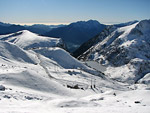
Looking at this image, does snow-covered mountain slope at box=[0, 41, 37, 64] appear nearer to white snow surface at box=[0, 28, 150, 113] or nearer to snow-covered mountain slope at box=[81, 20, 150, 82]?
white snow surface at box=[0, 28, 150, 113]

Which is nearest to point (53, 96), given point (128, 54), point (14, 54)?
point (14, 54)

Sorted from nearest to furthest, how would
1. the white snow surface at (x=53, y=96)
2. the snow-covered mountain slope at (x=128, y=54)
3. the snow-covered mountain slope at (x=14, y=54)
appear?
the white snow surface at (x=53, y=96) < the snow-covered mountain slope at (x=14, y=54) < the snow-covered mountain slope at (x=128, y=54)

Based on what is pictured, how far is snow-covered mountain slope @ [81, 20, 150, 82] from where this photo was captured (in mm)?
104750

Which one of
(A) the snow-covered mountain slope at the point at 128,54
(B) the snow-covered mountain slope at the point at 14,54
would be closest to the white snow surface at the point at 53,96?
(B) the snow-covered mountain slope at the point at 14,54

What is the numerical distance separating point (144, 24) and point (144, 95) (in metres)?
152

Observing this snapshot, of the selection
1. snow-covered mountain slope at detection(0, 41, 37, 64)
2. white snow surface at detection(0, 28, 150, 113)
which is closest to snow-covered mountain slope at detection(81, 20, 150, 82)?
snow-covered mountain slope at detection(0, 41, 37, 64)

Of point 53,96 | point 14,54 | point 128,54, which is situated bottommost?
point 128,54

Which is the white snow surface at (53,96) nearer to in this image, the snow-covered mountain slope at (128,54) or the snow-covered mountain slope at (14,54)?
the snow-covered mountain slope at (14,54)

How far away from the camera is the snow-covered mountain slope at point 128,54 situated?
105 m

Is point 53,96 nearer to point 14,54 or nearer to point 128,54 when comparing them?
point 14,54

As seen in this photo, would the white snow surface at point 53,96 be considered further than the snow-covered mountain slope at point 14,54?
No

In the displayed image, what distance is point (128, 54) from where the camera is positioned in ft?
410

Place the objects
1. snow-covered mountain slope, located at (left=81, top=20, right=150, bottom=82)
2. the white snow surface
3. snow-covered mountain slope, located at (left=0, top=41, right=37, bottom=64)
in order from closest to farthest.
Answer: the white snow surface
snow-covered mountain slope, located at (left=0, top=41, right=37, bottom=64)
snow-covered mountain slope, located at (left=81, top=20, right=150, bottom=82)

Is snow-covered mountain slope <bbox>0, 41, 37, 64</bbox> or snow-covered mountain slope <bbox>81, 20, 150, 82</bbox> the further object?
snow-covered mountain slope <bbox>81, 20, 150, 82</bbox>
